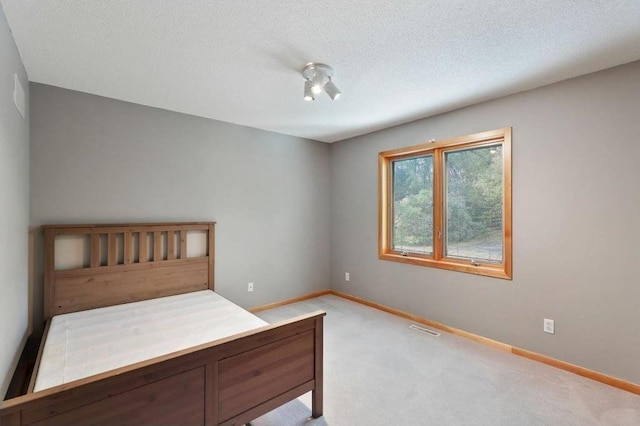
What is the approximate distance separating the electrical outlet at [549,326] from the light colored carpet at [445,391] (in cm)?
30

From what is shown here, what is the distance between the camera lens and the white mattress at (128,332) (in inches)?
67.1

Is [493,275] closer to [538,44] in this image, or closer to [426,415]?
[426,415]

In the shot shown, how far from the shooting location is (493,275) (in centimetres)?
292

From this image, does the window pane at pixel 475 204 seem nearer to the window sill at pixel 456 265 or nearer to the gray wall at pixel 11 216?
the window sill at pixel 456 265

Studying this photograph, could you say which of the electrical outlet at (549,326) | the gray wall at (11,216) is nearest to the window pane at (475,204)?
the electrical outlet at (549,326)

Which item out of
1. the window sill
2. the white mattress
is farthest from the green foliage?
the white mattress

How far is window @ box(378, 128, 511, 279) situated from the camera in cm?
297

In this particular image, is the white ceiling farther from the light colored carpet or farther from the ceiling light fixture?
the light colored carpet

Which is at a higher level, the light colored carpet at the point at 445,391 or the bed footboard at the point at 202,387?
the bed footboard at the point at 202,387

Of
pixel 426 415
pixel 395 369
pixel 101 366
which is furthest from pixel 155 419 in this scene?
pixel 395 369

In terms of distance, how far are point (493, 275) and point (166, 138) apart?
361cm

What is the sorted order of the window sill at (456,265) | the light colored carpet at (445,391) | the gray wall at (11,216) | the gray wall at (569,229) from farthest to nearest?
the window sill at (456,265), the gray wall at (569,229), the light colored carpet at (445,391), the gray wall at (11,216)

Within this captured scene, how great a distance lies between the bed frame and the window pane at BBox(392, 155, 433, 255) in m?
2.15

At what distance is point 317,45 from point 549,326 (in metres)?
2.91
